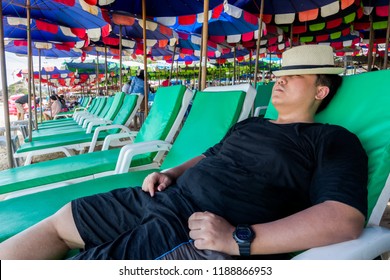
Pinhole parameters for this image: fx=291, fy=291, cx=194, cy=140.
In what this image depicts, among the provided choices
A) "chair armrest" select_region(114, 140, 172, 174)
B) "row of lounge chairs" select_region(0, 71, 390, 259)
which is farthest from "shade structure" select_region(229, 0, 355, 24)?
"chair armrest" select_region(114, 140, 172, 174)

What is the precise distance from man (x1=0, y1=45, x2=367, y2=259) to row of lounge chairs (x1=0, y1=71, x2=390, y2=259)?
0.25ft

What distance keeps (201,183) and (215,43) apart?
734 cm

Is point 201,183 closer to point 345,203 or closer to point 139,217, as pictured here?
point 139,217

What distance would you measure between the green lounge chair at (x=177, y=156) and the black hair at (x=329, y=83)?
0.72 m

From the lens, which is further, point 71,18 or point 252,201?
point 71,18

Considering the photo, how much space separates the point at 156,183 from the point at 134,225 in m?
0.25

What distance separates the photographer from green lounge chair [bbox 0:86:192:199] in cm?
219

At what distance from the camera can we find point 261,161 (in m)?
1.23

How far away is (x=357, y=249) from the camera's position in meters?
0.86

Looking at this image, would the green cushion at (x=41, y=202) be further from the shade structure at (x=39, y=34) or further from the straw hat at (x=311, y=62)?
the shade structure at (x=39, y=34)

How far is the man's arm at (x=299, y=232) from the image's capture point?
2.87ft

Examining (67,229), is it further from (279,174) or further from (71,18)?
(71,18)

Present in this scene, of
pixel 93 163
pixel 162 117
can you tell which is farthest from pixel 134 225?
pixel 162 117
